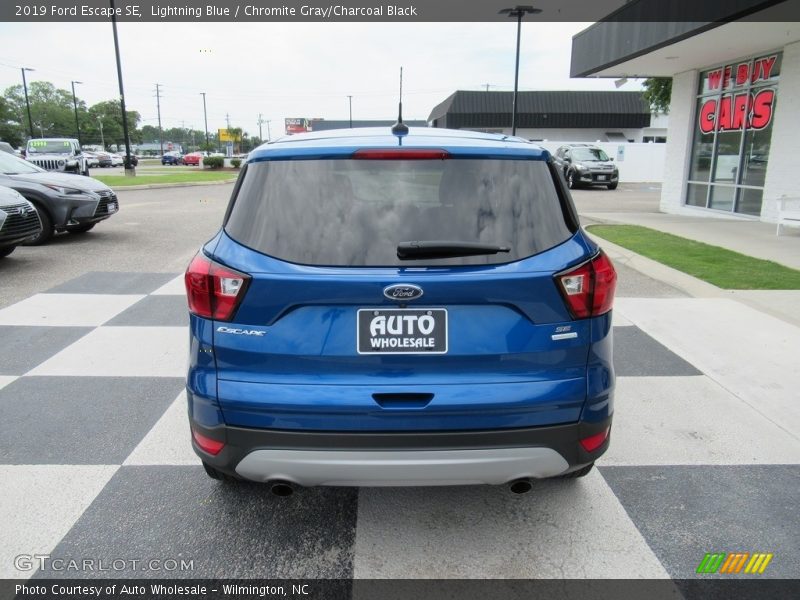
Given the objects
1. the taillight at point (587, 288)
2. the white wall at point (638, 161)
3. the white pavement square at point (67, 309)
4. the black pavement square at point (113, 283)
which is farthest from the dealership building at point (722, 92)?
the white wall at point (638, 161)

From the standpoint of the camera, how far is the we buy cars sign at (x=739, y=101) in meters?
13.5

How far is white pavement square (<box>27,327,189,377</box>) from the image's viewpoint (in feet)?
15.5

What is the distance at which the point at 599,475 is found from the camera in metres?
3.29

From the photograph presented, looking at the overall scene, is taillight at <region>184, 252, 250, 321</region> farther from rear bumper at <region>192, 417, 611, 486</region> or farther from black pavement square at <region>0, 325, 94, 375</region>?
black pavement square at <region>0, 325, 94, 375</region>

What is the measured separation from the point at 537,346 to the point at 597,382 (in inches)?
12.8

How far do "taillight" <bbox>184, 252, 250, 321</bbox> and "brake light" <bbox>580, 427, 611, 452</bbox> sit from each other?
1.48 meters

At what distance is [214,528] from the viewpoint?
9.16ft

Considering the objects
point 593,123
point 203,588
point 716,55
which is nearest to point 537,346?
point 203,588

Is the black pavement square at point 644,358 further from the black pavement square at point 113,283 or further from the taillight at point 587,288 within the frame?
the black pavement square at point 113,283

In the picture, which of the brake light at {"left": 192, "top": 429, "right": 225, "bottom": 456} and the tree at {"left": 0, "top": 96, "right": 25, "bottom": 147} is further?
the tree at {"left": 0, "top": 96, "right": 25, "bottom": 147}

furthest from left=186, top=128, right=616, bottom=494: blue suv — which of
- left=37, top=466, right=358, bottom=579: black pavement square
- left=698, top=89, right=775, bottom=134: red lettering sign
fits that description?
left=698, top=89, right=775, bottom=134: red lettering sign

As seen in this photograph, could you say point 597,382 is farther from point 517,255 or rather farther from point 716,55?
point 716,55

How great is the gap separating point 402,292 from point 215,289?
0.73 m

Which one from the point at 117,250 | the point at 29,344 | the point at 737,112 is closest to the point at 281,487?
the point at 29,344
